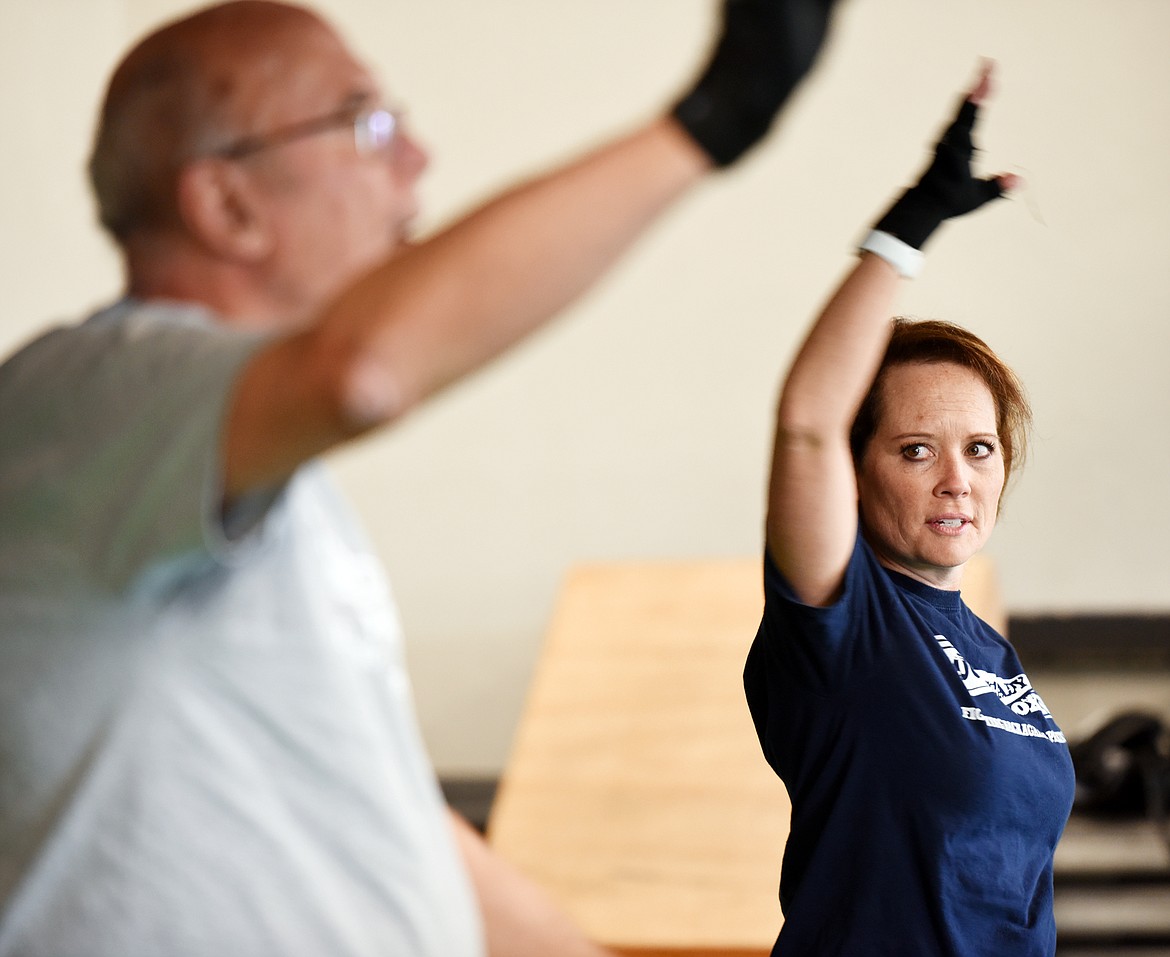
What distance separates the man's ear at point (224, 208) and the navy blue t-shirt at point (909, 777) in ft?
0.81

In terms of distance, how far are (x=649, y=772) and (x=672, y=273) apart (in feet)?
2.56

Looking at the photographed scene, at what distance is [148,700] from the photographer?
1.75ft

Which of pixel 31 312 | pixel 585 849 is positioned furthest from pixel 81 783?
pixel 31 312

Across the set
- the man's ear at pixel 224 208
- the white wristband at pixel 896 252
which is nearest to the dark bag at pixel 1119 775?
the white wristband at pixel 896 252

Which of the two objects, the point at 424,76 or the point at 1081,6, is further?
the point at 424,76

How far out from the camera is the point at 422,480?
8.09ft

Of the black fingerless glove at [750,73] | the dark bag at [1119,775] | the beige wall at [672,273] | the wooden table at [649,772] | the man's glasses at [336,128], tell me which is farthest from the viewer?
the wooden table at [649,772]

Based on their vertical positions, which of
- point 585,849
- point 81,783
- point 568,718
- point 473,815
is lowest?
point 473,815

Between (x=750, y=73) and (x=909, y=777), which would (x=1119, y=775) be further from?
(x=750, y=73)

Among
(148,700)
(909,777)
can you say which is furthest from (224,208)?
(909,777)

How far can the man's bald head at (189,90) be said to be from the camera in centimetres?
54

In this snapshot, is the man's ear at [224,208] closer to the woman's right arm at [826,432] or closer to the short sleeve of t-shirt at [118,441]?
the short sleeve of t-shirt at [118,441]

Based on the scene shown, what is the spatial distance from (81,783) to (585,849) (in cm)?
104

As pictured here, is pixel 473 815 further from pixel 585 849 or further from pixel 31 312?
pixel 31 312
